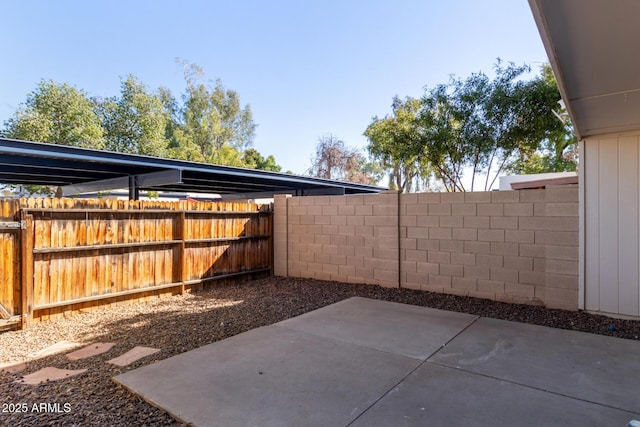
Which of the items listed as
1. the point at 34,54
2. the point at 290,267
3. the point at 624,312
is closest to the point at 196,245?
the point at 290,267

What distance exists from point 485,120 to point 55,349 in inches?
414

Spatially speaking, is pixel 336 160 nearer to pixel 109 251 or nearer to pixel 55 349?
pixel 109 251

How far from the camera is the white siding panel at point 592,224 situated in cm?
500

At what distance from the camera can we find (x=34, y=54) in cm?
2109

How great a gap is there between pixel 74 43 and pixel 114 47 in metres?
2.26

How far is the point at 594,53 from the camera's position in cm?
270

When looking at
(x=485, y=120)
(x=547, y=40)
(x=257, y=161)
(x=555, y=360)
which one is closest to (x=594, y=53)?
(x=547, y=40)

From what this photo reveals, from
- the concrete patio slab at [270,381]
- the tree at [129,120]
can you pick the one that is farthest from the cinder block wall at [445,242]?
the tree at [129,120]

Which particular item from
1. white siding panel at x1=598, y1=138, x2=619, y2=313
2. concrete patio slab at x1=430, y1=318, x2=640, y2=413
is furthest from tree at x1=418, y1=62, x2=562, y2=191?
concrete patio slab at x1=430, y1=318, x2=640, y2=413

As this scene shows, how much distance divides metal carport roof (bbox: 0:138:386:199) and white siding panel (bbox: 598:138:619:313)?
26.2 feet

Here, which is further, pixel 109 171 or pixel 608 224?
pixel 109 171

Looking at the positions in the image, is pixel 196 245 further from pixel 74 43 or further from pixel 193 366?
pixel 74 43

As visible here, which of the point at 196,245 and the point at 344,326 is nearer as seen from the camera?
the point at 344,326

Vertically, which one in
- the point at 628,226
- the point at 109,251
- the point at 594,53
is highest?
the point at 594,53
